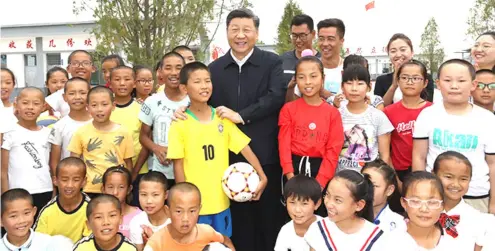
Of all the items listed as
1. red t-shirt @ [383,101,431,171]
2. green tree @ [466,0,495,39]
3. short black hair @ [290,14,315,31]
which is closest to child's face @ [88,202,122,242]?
red t-shirt @ [383,101,431,171]

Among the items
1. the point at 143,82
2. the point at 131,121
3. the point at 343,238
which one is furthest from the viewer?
the point at 143,82

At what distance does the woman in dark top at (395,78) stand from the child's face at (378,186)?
4.23ft

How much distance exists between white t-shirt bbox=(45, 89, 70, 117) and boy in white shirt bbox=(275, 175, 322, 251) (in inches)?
114

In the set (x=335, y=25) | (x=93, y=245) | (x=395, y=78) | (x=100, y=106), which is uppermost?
(x=335, y=25)

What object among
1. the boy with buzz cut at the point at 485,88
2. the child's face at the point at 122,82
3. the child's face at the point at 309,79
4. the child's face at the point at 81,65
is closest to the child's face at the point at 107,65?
the child's face at the point at 81,65

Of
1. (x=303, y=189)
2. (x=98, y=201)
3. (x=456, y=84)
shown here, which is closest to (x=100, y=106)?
(x=98, y=201)

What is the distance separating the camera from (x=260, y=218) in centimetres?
450

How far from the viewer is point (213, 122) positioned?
4.05 metres

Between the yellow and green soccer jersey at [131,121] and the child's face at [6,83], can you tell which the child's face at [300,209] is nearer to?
the yellow and green soccer jersey at [131,121]

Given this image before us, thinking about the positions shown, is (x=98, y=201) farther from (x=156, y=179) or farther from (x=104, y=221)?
(x=156, y=179)

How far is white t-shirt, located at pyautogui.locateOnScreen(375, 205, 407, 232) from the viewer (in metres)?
3.62

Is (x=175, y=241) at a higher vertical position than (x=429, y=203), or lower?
lower

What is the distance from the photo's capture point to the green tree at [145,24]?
28.3ft

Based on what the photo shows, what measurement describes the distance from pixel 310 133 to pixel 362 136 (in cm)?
43
